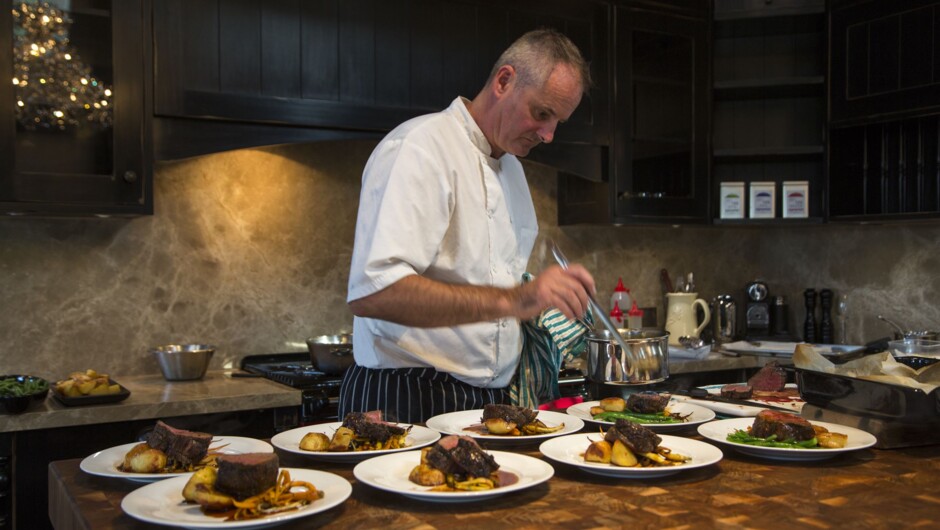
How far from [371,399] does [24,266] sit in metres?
1.50

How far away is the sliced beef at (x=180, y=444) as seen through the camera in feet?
4.27

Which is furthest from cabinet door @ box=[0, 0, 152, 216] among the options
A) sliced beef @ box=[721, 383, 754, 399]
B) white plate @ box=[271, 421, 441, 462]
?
sliced beef @ box=[721, 383, 754, 399]

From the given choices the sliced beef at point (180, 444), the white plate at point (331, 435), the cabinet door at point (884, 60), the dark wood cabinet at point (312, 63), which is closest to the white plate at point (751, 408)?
the white plate at point (331, 435)

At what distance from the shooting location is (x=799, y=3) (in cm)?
377

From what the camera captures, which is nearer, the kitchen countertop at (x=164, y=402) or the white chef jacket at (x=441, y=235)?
the white chef jacket at (x=441, y=235)

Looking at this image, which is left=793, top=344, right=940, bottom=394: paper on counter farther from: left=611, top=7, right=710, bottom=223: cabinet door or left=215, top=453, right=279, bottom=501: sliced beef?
left=611, top=7, right=710, bottom=223: cabinet door

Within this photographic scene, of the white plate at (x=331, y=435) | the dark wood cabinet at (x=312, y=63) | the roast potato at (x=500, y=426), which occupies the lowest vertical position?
the white plate at (x=331, y=435)

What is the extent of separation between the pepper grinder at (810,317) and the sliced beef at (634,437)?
2952 mm

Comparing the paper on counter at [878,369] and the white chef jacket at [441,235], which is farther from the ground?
the white chef jacket at [441,235]

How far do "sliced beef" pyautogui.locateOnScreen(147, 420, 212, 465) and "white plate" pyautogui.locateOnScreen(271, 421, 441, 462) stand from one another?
129 millimetres

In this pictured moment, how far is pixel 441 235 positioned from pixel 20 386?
1.33m

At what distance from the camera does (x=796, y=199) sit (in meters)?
3.84

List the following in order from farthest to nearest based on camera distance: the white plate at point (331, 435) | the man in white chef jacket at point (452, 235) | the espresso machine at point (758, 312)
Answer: the espresso machine at point (758, 312), the man in white chef jacket at point (452, 235), the white plate at point (331, 435)

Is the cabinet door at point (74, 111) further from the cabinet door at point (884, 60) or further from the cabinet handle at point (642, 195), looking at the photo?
the cabinet door at point (884, 60)
